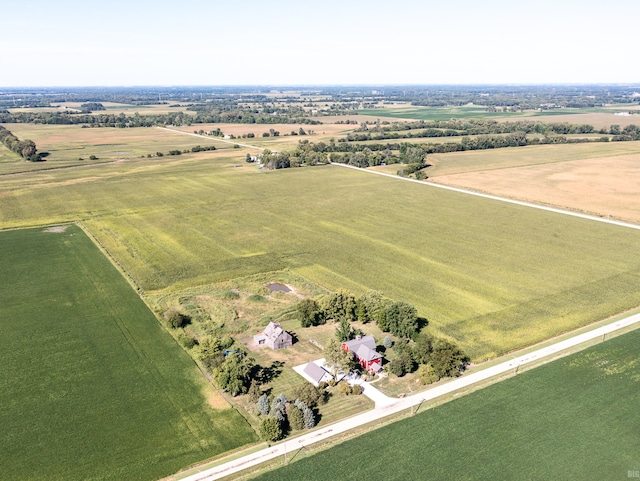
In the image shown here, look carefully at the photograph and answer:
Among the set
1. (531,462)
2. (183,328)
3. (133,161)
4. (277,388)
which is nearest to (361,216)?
(183,328)

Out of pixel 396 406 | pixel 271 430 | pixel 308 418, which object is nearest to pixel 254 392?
pixel 271 430

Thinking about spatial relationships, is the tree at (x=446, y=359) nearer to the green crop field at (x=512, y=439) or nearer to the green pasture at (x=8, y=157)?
the green crop field at (x=512, y=439)

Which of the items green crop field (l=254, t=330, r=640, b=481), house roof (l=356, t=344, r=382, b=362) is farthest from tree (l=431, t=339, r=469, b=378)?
house roof (l=356, t=344, r=382, b=362)

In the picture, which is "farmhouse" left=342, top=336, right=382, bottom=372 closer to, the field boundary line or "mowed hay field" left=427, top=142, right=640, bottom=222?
the field boundary line

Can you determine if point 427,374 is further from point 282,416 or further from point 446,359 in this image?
point 282,416

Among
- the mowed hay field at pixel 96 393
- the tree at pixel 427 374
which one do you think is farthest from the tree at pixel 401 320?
the mowed hay field at pixel 96 393

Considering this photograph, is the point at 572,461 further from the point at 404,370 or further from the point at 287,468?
the point at 287,468

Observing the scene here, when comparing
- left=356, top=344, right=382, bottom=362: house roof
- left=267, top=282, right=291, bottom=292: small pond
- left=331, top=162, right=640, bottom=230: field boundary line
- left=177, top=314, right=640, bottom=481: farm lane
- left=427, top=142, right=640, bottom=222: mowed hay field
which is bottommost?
left=177, top=314, right=640, bottom=481: farm lane
